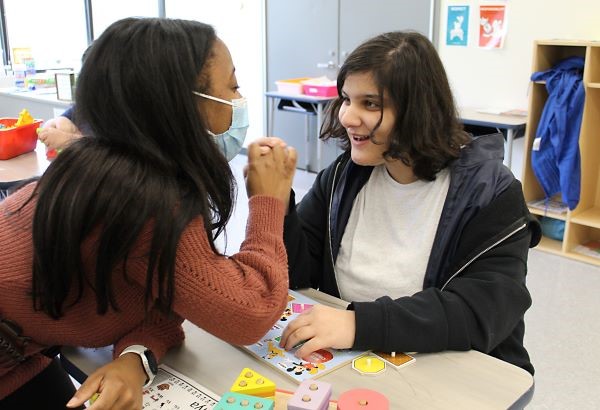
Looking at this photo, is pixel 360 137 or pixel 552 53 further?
pixel 552 53

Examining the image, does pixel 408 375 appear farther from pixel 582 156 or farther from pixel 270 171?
pixel 582 156

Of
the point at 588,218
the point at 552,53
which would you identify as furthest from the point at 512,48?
the point at 588,218

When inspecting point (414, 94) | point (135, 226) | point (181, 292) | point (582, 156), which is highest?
point (414, 94)

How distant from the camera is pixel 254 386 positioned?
896mm

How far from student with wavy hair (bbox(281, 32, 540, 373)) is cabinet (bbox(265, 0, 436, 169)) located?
10.1 feet

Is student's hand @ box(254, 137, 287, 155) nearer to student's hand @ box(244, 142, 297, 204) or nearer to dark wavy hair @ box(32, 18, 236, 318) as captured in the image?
student's hand @ box(244, 142, 297, 204)

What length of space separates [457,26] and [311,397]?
3597 millimetres

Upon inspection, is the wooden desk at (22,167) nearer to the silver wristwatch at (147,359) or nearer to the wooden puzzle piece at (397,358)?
the silver wristwatch at (147,359)

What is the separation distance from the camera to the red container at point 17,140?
2.46m

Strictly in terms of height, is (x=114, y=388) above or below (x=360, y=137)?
below

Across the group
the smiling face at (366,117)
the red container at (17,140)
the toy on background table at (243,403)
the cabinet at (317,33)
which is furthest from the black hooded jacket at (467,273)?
the cabinet at (317,33)

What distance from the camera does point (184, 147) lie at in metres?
0.91

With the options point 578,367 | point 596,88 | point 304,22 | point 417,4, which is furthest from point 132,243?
point 304,22

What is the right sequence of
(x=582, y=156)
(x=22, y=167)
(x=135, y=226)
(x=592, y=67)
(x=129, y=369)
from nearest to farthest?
(x=135, y=226)
(x=129, y=369)
(x=22, y=167)
(x=592, y=67)
(x=582, y=156)
